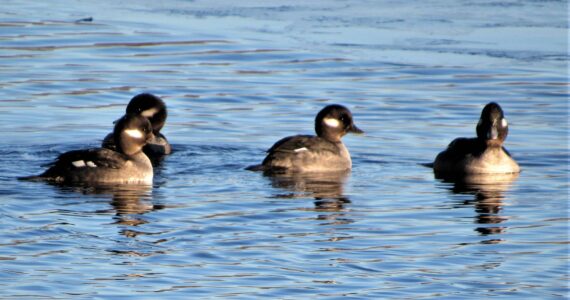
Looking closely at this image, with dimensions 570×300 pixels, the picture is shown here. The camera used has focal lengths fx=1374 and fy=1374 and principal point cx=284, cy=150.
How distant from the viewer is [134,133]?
14094 millimetres

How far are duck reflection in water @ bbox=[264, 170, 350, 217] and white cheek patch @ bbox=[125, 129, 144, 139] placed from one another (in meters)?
1.35

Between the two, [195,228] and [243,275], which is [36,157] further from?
[243,275]

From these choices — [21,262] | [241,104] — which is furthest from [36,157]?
[21,262]

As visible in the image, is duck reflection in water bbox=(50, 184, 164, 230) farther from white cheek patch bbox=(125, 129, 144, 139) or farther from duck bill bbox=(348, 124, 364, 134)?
duck bill bbox=(348, 124, 364, 134)

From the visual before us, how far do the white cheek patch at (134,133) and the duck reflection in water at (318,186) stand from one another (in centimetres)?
135

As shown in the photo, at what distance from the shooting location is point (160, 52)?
2191 centimetres

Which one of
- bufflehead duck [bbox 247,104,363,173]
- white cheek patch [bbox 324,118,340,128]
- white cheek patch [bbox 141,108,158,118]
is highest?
white cheek patch [bbox 141,108,158,118]

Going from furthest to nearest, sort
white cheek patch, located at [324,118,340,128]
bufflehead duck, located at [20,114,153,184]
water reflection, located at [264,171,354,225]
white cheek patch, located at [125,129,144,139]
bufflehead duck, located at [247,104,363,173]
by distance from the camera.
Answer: white cheek patch, located at [324,118,340,128]
bufflehead duck, located at [247,104,363,173]
white cheek patch, located at [125,129,144,139]
bufflehead duck, located at [20,114,153,184]
water reflection, located at [264,171,354,225]

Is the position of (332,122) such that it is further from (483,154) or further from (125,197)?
(125,197)

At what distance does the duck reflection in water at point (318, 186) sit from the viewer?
41.4 ft

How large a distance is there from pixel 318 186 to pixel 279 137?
253 cm

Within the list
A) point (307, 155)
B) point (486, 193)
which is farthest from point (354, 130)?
point (486, 193)

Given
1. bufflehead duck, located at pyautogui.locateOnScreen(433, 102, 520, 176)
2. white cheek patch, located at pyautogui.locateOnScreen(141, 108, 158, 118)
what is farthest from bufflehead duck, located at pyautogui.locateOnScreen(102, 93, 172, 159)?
bufflehead duck, located at pyautogui.locateOnScreen(433, 102, 520, 176)

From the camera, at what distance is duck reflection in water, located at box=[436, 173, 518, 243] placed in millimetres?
11681
